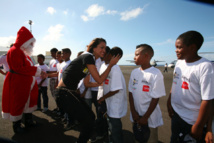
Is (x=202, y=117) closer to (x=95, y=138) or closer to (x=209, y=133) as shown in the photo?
(x=209, y=133)

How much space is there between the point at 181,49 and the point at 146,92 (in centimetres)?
82

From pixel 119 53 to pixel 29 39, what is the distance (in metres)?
2.62

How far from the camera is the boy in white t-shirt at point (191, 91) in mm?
1415

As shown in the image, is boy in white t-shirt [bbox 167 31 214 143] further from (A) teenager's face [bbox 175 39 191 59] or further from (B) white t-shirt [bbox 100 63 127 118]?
(B) white t-shirt [bbox 100 63 127 118]

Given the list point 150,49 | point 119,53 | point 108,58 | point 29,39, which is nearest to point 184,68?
point 150,49

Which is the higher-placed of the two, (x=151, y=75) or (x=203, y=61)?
(x=203, y=61)

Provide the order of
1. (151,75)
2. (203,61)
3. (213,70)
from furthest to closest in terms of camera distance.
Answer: (151,75)
(203,61)
(213,70)

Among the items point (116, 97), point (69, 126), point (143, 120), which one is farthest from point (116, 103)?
point (69, 126)

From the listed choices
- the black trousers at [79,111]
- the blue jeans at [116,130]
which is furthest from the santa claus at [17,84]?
the blue jeans at [116,130]

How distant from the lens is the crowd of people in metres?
1.52

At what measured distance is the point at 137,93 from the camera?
2084mm

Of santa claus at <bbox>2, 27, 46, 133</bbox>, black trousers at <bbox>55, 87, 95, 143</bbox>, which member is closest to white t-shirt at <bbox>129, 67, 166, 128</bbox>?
black trousers at <bbox>55, 87, 95, 143</bbox>

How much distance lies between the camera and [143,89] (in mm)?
2023

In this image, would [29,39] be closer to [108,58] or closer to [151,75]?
[108,58]
